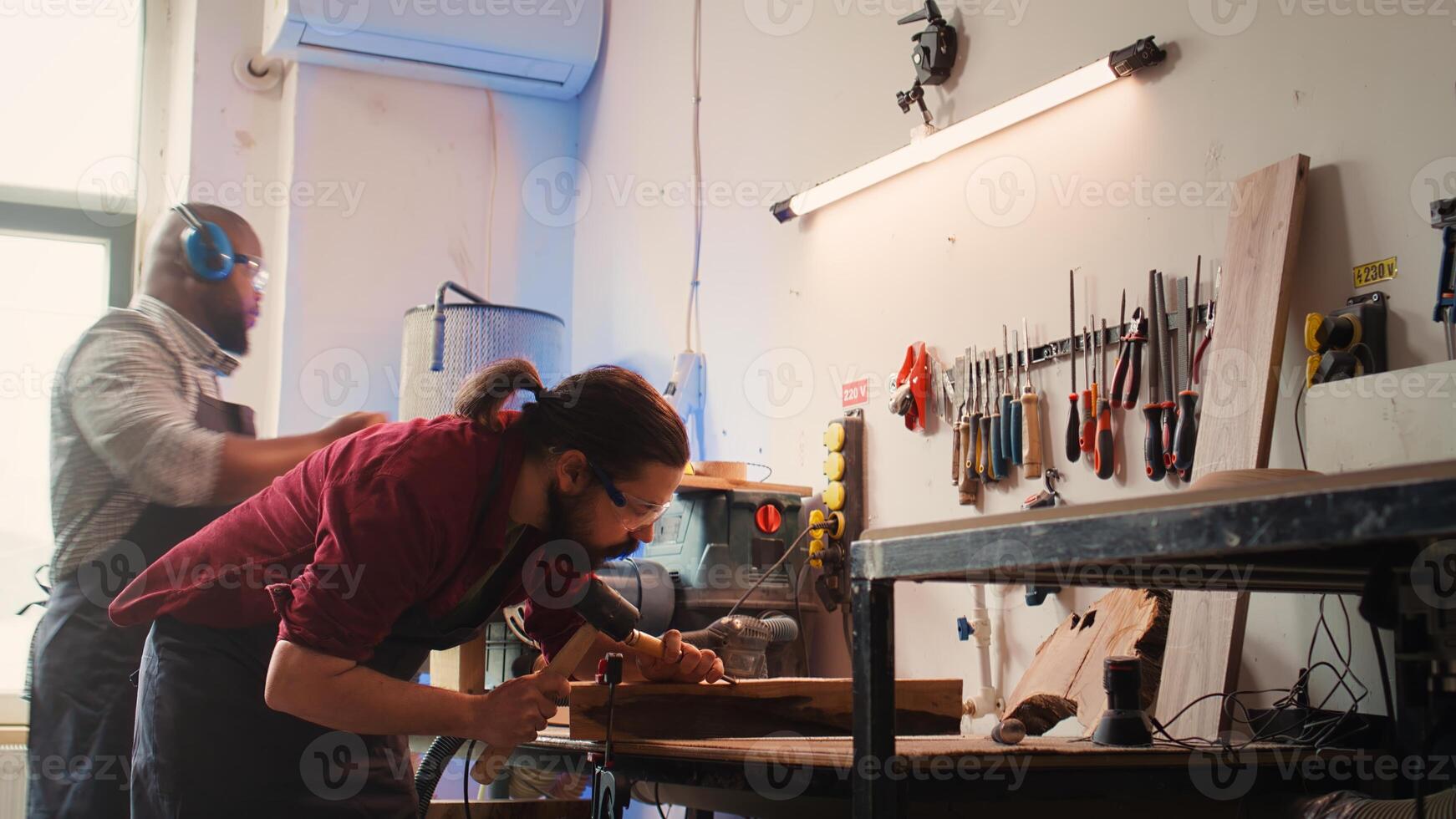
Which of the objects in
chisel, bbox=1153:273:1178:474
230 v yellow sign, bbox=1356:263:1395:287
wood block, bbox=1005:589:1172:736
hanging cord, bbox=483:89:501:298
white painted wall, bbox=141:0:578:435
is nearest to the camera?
Result: 230 v yellow sign, bbox=1356:263:1395:287

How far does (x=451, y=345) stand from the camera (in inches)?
147

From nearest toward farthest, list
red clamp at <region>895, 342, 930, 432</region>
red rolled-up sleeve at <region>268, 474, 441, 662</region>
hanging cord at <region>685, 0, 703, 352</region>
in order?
red rolled-up sleeve at <region>268, 474, 441, 662</region>
red clamp at <region>895, 342, 930, 432</region>
hanging cord at <region>685, 0, 703, 352</region>

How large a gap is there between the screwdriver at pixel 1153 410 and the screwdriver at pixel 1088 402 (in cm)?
11

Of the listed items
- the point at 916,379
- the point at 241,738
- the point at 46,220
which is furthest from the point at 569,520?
Answer: the point at 46,220

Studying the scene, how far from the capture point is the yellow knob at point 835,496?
2748mm

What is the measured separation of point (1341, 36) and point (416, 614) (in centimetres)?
159

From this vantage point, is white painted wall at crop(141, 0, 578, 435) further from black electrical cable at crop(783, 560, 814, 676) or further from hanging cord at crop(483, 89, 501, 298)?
black electrical cable at crop(783, 560, 814, 676)

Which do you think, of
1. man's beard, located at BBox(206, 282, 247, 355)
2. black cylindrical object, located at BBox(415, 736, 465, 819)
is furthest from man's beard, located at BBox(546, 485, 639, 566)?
man's beard, located at BBox(206, 282, 247, 355)

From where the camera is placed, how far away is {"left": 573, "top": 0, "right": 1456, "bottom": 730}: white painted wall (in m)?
1.75

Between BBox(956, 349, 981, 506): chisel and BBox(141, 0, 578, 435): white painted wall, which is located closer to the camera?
BBox(956, 349, 981, 506): chisel

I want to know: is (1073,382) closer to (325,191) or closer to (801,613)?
(801,613)

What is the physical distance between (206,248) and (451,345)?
1100 millimetres

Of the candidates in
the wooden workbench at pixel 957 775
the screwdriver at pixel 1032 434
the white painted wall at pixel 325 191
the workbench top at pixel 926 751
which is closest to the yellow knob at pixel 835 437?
the screwdriver at pixel 1032 434

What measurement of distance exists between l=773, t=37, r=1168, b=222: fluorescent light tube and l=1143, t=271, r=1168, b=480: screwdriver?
383 mm
